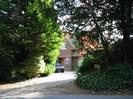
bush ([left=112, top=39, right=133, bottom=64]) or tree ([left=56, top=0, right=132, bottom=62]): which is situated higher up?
tree ([left=56, top=0, right=132, bottom=62])

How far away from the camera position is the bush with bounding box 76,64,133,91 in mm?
21058

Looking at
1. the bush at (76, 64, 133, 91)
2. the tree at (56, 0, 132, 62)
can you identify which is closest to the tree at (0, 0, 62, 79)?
the tree at (56, 0, 132, 62)

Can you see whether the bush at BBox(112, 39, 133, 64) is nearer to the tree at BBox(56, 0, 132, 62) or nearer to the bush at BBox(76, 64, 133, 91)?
the tree at BBox(56, 0, 132, 62)

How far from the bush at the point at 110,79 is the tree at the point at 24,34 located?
8.30 m

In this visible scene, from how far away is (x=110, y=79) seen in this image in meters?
21.6

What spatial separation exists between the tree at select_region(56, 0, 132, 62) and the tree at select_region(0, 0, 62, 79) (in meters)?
5.99

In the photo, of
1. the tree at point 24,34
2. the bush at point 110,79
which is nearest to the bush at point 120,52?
the bush at point 110,79

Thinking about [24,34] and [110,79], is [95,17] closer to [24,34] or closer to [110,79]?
[110,79]

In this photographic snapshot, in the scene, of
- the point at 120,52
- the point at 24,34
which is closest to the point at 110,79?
the point at 120,52

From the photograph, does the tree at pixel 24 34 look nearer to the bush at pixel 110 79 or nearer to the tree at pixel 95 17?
the tree at pixel 95 17

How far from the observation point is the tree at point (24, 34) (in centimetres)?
2977

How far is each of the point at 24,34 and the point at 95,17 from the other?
8917 mm

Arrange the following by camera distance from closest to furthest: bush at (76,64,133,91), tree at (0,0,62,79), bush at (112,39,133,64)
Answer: bush at (76,64,133,91) < bush at (112,39,133,64) < tree at (0,0,62,79)

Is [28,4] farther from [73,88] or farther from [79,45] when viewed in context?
[73,88]
